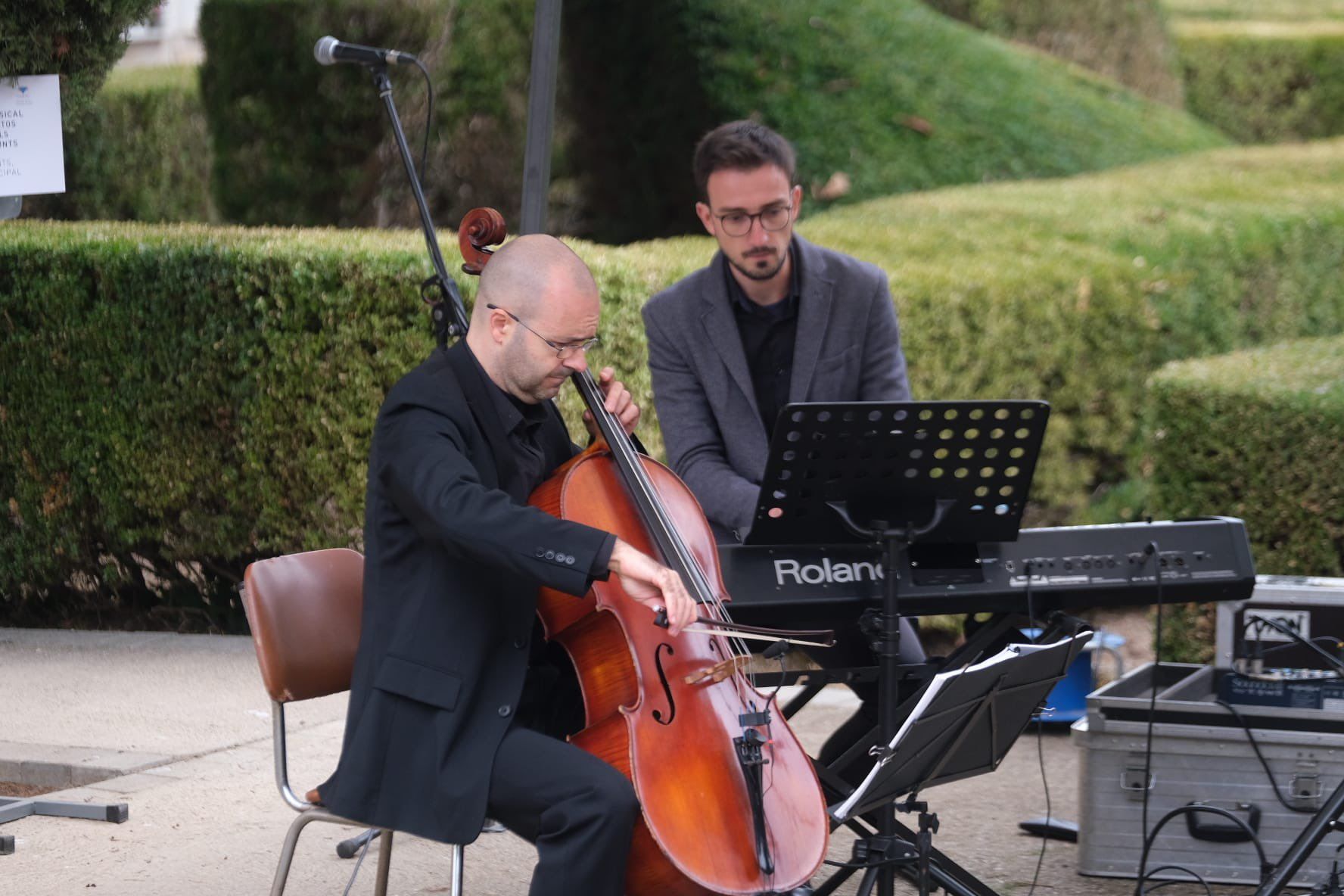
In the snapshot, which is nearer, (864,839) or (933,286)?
(864,839)

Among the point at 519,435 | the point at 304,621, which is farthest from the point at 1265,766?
the point at 304,621

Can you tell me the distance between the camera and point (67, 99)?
5617mm

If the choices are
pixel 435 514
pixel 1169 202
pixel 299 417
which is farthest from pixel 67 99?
pixel 1169 202

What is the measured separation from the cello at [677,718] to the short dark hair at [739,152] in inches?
37.7

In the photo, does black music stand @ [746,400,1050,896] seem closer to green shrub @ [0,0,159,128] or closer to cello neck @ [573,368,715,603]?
cello neck @ [573,368,715,603]

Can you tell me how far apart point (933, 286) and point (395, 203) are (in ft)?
15.7

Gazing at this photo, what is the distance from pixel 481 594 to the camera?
9.83 ft

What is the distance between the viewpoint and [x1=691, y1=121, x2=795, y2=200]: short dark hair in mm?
3986

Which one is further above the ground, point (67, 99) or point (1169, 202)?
point (67, 99)

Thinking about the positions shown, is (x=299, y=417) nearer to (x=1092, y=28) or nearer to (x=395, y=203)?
(x=395, y=203)

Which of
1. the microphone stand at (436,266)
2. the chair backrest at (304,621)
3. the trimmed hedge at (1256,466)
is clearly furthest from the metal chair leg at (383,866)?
the trimmed hedge at (1256,466)

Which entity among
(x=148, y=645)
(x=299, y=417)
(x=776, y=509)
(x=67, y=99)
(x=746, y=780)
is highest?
(x=67, y=99)

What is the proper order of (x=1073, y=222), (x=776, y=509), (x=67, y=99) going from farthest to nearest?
(x=1073, y=222), (x=67, y=99), (x=776, y=509)

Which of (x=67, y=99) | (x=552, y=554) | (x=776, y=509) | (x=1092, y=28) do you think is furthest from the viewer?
(x=1092, y=28)
